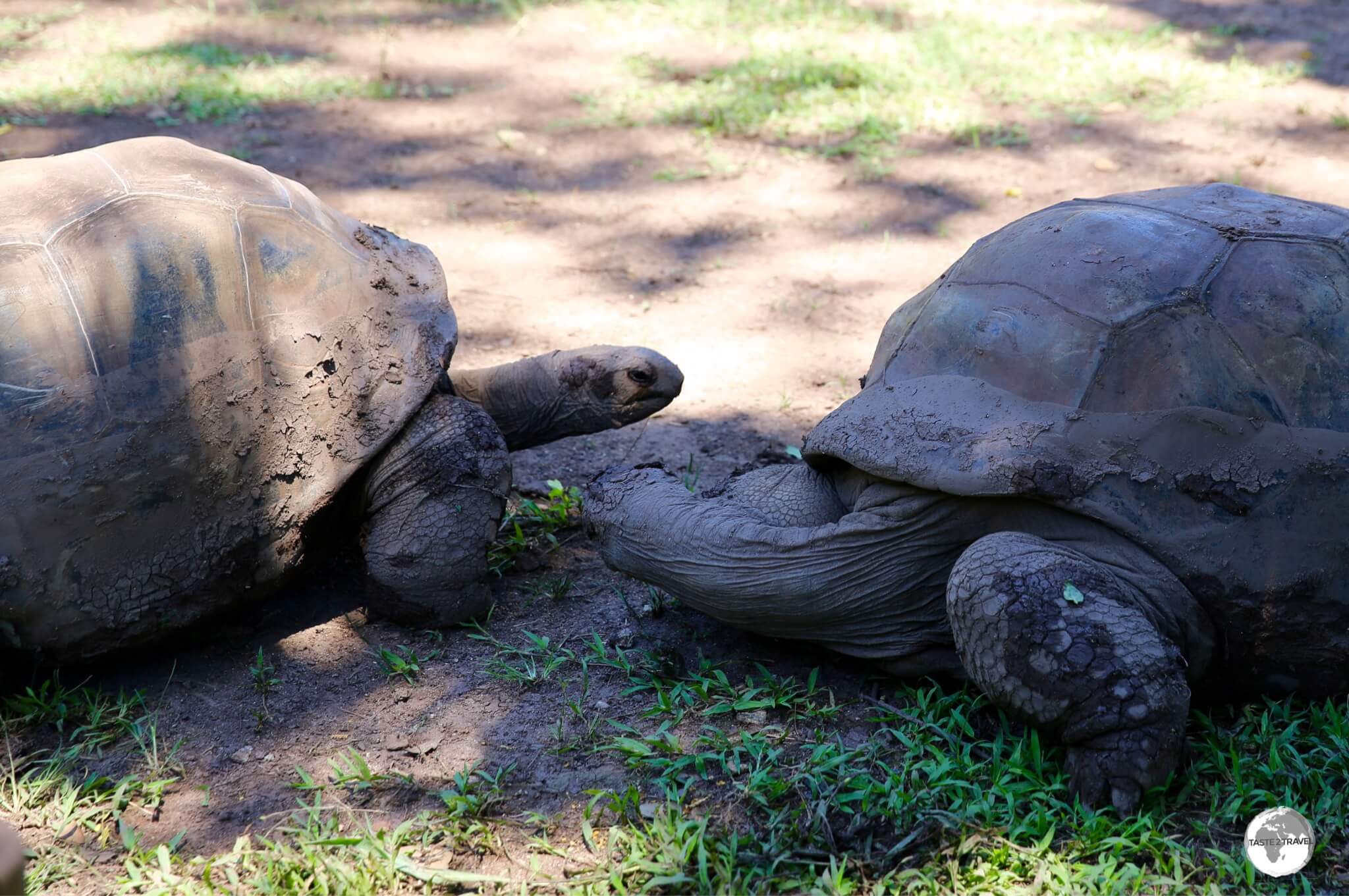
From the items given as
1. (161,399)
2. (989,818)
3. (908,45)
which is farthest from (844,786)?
(908,45)

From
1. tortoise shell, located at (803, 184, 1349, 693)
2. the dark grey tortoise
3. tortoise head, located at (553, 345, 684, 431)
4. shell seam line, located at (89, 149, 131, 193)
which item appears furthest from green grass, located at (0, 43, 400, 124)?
tortoise shell, located at (803, 184, 1349, 693)

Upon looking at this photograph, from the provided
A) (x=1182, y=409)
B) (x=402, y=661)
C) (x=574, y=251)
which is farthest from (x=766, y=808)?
(x=574, y=251)

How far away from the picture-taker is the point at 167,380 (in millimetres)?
2625

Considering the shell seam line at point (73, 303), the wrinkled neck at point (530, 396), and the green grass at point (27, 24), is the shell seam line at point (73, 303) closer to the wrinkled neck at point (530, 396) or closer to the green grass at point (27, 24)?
the wrinkled neck at point (530, 396)

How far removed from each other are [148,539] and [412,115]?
4.41m

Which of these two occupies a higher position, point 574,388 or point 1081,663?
point 1081,663

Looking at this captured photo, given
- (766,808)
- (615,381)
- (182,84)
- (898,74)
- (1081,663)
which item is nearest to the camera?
(1081,663)

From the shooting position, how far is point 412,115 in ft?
A: 21.3

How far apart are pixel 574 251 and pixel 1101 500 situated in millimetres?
3249

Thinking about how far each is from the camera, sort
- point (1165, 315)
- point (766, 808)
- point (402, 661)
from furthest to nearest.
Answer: point (402, 661) → point (1165, 315) → point (766, 808)

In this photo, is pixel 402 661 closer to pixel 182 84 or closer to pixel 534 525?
pixel 534 525

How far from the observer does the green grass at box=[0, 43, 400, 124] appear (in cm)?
619

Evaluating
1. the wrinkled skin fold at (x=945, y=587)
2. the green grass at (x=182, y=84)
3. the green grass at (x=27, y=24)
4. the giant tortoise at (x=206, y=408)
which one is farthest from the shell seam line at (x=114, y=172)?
the green grass at (x=27, y=24)

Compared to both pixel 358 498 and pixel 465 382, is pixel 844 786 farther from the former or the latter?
pixel 465 382
